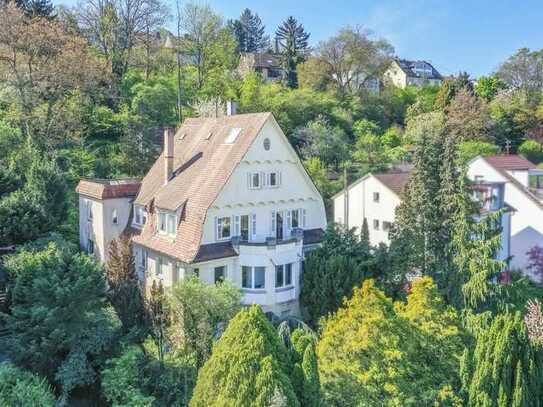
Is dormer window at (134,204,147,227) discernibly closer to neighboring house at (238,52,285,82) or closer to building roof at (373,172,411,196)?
building roof at (373,172,411,196)

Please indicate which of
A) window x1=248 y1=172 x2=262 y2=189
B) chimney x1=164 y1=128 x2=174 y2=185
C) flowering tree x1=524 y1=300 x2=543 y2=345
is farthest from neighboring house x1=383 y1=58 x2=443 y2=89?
flowering tree x1=524 y1=300 x2=543 y2=345

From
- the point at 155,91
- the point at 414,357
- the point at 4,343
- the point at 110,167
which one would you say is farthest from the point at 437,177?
the point at 155,91

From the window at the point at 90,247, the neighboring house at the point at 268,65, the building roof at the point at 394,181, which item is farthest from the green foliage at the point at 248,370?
the neighboring house at the point at 268,65

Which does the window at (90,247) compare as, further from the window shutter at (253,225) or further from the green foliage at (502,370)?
the green foliage at (502,370)

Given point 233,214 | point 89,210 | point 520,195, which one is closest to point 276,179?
point 233,214

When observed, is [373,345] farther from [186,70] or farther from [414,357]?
[186,70]

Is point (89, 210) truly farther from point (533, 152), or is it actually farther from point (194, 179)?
point (533, 152)

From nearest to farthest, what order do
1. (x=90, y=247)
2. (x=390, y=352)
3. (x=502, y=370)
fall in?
(x=390, y=352)
(x=502, y=370)
(x=90, y=247)

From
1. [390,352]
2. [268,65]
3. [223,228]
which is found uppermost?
[268,65]

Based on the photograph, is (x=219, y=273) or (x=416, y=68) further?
(x=416, y=68)
